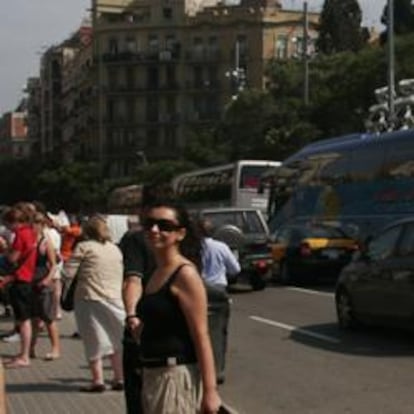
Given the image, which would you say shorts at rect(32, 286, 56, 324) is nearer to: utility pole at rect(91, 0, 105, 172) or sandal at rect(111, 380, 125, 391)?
sandal at rect(111, 380, 125, 391)

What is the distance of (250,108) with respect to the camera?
67.1 metres

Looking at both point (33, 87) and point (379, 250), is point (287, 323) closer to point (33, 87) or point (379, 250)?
point (379, 250)

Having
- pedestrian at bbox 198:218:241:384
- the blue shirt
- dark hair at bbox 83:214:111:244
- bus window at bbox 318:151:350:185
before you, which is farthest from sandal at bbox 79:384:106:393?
bus window at bbox 318:151:350:185

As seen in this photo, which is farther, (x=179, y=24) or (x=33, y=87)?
(x=33, y=87)

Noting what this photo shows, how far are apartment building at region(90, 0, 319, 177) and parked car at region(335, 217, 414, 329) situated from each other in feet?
354

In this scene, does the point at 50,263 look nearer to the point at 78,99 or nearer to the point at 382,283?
the point at 382,283

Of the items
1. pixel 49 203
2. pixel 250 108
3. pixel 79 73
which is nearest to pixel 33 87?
pixel 79 73

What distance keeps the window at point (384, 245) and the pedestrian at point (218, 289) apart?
11.9 ft

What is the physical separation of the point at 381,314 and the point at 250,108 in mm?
53110

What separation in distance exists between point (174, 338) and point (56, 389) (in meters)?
5.62

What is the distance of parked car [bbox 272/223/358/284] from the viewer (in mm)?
25797

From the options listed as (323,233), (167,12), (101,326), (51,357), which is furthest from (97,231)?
(167,12)

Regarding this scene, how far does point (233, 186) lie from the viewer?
138 ft

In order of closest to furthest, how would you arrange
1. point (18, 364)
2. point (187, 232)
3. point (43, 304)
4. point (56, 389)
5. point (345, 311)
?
point (187, 232), point (56, 389), point (18, 364), point (43, 304), point (345, 311)
